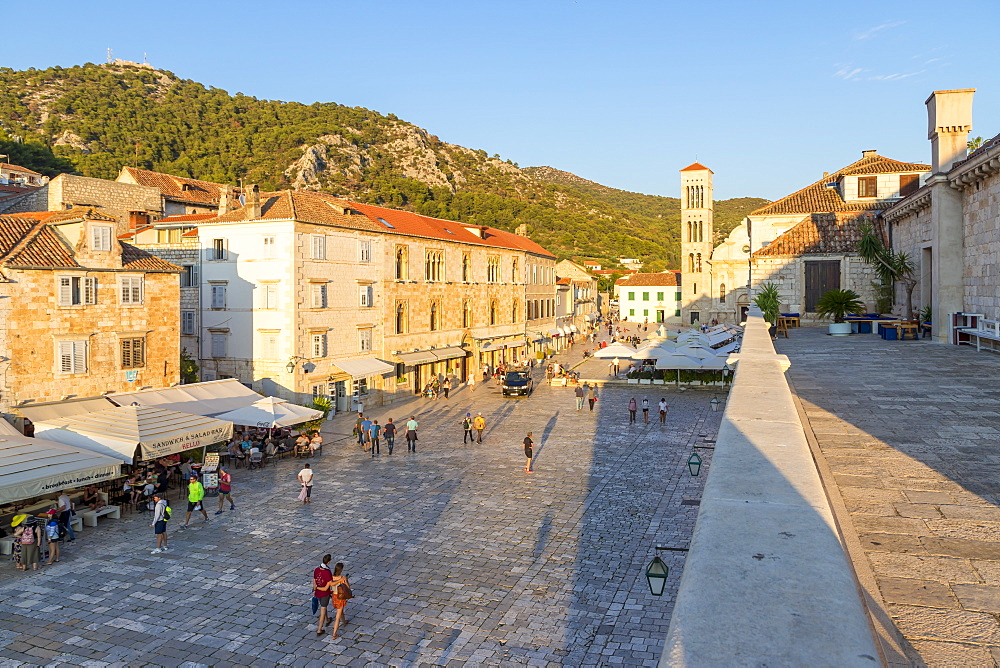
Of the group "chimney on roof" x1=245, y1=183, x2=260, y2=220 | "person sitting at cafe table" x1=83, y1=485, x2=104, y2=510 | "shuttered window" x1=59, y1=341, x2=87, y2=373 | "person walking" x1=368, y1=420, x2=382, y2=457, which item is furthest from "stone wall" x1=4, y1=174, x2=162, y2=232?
"person sitting at cafe table" x1=83, y1=485, x2=104, y2=510

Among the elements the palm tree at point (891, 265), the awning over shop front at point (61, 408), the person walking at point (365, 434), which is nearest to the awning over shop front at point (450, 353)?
the person walking at point (365, 434)

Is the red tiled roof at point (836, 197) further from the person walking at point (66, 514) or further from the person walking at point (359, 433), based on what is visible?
the person walking at point (66, 514)

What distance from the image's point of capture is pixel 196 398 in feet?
80.8

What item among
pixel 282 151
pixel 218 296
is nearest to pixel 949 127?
pixel 218 296

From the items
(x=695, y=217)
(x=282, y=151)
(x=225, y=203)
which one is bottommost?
(x=225, y=203)

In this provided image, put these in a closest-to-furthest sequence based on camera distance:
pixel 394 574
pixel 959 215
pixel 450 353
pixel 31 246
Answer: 1. pixel 394 574
2. pixel 959 215
3. pixel 31 246
4. pixel 450 353

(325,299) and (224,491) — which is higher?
(325,299)

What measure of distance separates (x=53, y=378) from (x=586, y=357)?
4194 cm

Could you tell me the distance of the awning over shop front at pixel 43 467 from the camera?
45.0 ft

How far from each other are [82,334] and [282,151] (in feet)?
321

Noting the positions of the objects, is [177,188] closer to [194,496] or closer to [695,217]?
[194,496]

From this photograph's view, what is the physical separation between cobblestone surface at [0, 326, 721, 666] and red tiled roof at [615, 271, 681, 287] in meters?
80.4

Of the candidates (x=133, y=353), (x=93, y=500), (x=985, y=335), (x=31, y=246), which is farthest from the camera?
(x=133, y=353)

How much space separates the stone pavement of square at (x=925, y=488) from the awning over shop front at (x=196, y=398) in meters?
19.3
